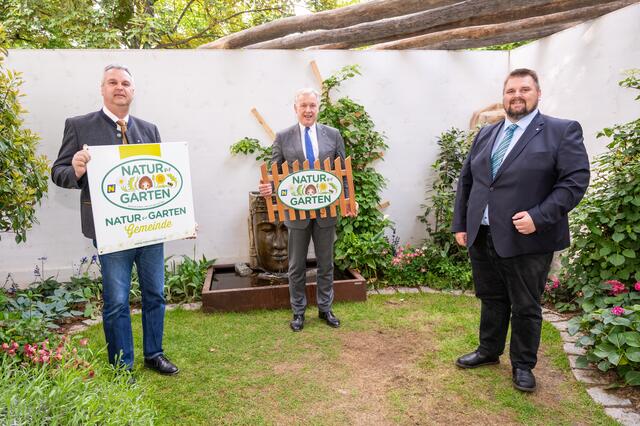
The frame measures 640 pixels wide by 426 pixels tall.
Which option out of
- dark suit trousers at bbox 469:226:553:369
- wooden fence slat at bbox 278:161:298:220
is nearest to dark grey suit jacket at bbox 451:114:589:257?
dark suit trousers at bbox 469:226:553:369

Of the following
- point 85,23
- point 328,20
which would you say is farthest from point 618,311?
point 85,23

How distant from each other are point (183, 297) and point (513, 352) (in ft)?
10.1

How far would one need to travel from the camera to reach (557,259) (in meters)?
4.36

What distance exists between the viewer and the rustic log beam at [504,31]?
13.0 ft

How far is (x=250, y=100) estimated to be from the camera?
4.67 m

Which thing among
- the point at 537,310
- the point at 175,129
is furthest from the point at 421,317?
the point at 175,129

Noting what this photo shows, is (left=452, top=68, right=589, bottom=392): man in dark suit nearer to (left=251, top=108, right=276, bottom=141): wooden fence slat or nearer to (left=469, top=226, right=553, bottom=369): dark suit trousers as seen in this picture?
(left=469, top=226, right=553, bottom=369): dark suit trousers

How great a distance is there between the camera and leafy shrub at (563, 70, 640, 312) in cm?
300

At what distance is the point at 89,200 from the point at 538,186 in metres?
2.55

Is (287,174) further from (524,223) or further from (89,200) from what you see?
(524,223)

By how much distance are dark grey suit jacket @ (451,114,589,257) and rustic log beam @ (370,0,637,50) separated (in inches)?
95.2

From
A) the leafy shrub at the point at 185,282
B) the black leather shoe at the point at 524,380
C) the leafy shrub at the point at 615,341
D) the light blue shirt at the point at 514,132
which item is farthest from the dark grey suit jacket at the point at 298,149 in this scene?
the leafy shrub at the point at 615,341

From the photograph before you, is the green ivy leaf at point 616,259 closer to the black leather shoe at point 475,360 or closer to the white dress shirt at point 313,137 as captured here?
the black leather shoe at point 475,360

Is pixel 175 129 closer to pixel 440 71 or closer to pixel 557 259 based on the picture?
pixel 440 71
